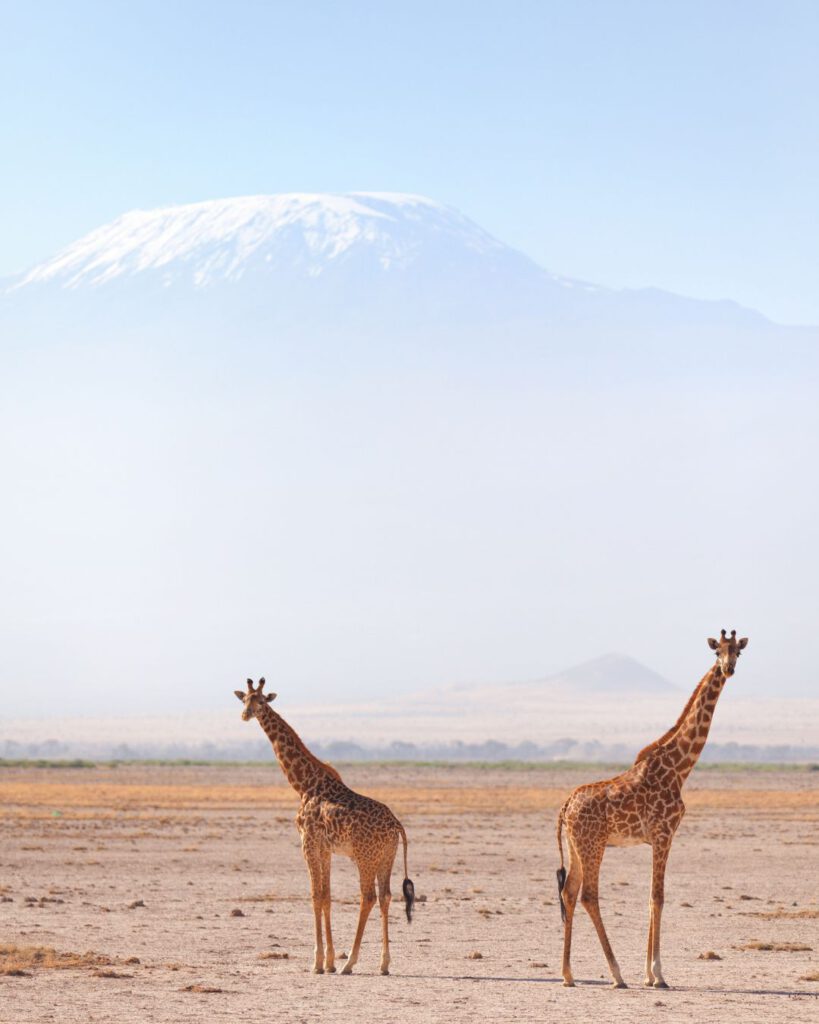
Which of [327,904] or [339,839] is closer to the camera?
[339,839]

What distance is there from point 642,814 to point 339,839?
9.95 feet

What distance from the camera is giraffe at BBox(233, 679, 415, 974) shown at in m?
17.6

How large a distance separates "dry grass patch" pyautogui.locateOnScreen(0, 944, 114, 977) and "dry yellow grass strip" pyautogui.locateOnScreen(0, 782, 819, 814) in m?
33.8

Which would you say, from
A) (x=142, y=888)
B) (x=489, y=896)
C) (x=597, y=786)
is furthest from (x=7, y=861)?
(x=597, y=786)

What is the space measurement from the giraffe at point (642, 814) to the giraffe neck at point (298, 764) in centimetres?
267

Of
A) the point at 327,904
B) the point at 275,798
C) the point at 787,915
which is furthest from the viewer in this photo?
the point at 275,798

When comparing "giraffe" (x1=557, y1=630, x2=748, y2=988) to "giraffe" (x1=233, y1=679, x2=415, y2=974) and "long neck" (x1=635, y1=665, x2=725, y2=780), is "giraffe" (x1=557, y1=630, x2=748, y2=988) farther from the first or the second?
"giraffe" (x1=233, y1=679, x2=415, y2=974)

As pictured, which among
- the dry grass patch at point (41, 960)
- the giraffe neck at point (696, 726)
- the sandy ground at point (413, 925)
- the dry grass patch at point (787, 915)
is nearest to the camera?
the sandy ground at point (413, 925)

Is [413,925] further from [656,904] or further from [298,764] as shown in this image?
[656,904]

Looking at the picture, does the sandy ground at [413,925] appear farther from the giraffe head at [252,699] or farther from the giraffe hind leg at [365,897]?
the giraffe head at [252,699]

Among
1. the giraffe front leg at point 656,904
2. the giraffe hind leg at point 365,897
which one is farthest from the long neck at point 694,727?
the giraffe hind leg at point 365,897

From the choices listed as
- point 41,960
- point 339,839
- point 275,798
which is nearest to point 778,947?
point 339,839

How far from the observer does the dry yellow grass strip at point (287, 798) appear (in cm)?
5862

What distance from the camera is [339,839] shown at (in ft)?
57.7
